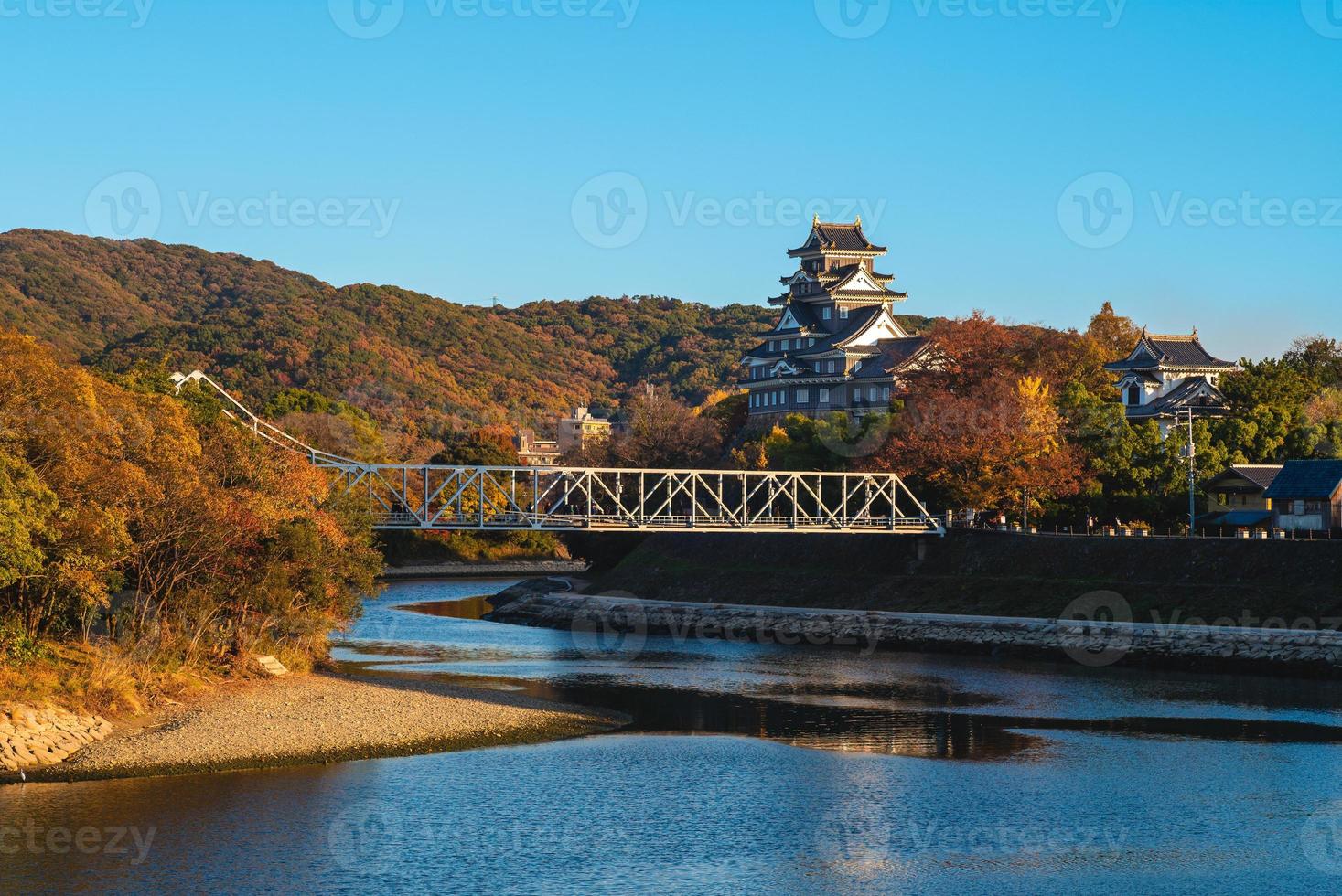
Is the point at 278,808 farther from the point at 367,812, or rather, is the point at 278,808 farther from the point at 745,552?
the point at 745,552

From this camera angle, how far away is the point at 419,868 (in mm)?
25172

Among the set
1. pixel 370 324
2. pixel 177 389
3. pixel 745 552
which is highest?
pixel 370 324

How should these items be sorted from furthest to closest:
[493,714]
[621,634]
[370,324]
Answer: [370,324] → [621,634] → [493,714]

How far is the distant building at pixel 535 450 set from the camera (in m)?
140

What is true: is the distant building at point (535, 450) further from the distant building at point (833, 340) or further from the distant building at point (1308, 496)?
the distant building at point (1308, 496)

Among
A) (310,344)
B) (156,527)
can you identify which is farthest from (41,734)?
(310,344)

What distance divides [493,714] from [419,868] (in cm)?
1493

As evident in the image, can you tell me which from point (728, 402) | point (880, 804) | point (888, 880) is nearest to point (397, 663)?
point (880, 804)

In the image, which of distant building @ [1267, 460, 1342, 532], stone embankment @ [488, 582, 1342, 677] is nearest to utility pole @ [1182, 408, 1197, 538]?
distant building @ [1267, 460, 1342, 532]

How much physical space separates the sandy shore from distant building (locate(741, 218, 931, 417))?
2247 inches

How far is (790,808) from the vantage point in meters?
30.1

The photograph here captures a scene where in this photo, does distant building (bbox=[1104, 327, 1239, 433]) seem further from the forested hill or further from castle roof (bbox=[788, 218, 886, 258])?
the forested hill

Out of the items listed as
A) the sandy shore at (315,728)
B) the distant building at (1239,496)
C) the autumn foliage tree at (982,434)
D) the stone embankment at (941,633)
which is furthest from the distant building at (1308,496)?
the sandy shore at (315,728)

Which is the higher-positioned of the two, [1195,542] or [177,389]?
[177,389]
